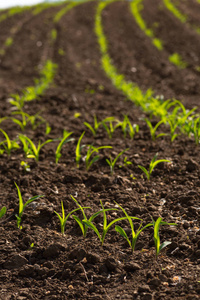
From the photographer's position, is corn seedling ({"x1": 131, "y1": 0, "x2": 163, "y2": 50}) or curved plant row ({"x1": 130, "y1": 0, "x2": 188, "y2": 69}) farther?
corn seedling ({"x1": 131, "y1": 0, "x2": 163, "y2": 50})

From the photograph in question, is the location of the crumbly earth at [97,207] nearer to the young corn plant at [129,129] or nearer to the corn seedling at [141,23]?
the young corn plant at [129,129]

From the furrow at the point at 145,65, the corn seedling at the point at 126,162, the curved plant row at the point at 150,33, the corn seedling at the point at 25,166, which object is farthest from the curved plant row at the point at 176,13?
the corn seedling at the point at 25,166

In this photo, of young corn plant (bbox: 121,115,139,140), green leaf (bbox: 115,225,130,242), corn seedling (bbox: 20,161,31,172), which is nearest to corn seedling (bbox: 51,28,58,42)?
young corn plant (bbox: 121,115,139,140)

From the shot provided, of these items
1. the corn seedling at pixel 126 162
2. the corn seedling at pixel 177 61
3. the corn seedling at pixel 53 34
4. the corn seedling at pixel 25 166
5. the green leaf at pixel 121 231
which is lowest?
the corn seedling at pixel 177 61

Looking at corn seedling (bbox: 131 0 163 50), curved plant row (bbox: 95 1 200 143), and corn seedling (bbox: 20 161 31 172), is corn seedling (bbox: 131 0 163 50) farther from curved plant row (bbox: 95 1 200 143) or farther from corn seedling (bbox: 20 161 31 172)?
corn seedling (bbox: 20 161 31 172)

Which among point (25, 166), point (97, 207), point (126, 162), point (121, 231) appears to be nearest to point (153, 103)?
point (126, 162)

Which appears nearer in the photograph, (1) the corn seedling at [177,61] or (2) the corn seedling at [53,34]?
(1) the corn seedling at [177,61]

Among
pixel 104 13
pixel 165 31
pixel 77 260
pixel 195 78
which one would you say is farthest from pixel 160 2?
pixel 77 260

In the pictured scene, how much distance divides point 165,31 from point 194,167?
10436mm

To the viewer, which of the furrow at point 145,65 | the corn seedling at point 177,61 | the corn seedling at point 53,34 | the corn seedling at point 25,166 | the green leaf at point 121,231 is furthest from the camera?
the corn seedling at point 53,34

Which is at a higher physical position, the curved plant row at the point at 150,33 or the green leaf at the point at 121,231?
the green leaf at the point at 121,231

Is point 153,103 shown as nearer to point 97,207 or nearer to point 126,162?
point 126,162

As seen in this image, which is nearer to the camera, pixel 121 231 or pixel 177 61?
pixel 121 231

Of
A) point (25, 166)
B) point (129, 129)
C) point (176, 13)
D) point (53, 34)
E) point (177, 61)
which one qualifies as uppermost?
point (25, 166)
